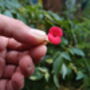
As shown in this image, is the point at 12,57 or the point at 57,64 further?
the point at 57,64

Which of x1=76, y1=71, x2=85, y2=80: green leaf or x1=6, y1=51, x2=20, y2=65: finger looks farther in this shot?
x1=76, y1=71, x2=85, y2=80: green leaf

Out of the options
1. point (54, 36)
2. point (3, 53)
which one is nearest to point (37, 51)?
point (54, 36)

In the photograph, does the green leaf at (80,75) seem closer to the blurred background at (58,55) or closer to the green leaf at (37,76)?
the blurred background at (58,55)

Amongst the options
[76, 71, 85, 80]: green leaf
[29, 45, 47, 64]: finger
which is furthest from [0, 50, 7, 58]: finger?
[76, 71, 85, 80]: green leaf

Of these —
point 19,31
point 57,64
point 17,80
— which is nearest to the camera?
point 19,31

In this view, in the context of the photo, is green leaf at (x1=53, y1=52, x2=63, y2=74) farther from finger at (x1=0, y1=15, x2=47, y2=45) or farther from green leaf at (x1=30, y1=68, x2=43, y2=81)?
finger at (x1=0, y1=15, x2=47, y2=45)

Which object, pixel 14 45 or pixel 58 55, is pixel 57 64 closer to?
pixel 58 55

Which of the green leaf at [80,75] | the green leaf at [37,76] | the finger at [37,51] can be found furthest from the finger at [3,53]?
the green leaf at [80,75]
